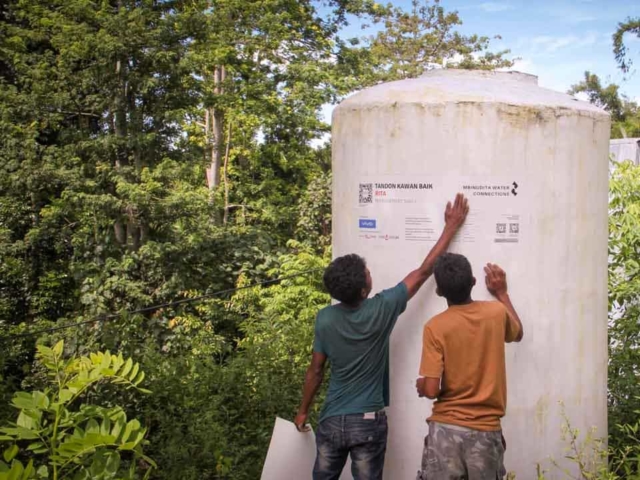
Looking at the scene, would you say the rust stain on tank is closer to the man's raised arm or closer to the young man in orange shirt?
the young man in orange shirt

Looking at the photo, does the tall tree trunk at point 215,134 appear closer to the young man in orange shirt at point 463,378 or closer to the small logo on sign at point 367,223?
the small logo on sign at point 367,223

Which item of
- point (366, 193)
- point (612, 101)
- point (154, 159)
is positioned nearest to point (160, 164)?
point (154, 159)

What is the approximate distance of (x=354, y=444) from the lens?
334cm

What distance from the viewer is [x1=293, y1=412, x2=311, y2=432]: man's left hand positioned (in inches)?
145

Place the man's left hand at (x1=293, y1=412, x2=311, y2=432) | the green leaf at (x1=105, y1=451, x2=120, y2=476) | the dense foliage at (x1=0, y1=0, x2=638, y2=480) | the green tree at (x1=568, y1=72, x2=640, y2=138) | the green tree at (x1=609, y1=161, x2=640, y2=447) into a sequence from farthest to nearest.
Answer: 1. the green tree at (x1=568, y1=72, x2=640, y2=138)
2. the dense foliage at (x1=0, y1=0, x2=638, y2=480)
3. the green tree at (x1=609, y1=161, x2=640, y2=447)
4. the man's left hand at (x1=293, y1=412, x2=311, y2=432)
5. the green leaf at (x1=105, y1=451, x2=120, y2=476)

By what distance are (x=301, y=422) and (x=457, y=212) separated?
4.41 ft

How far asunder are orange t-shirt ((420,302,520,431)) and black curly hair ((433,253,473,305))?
50mm

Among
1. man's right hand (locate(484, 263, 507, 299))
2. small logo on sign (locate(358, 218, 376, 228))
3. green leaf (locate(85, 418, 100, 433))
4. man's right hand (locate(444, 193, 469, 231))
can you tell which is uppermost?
man's right hand (locate(444, 193, 469, 231))

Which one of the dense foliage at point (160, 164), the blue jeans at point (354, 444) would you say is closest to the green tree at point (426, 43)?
the dense foliage at point (160, 164)

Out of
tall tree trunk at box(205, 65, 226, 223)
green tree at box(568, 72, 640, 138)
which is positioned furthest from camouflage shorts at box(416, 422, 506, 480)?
green tree at box(568, 72, 640, 138)

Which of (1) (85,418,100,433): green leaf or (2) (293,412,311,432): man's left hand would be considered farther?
(2) (293,412,311,432): man's left hand

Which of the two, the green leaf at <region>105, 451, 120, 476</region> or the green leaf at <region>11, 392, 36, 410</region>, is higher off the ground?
the green leaf at <region>11, 392, 36, 410</region>

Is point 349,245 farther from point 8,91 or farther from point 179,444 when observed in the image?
point 8,91

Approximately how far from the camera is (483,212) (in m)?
3.63
